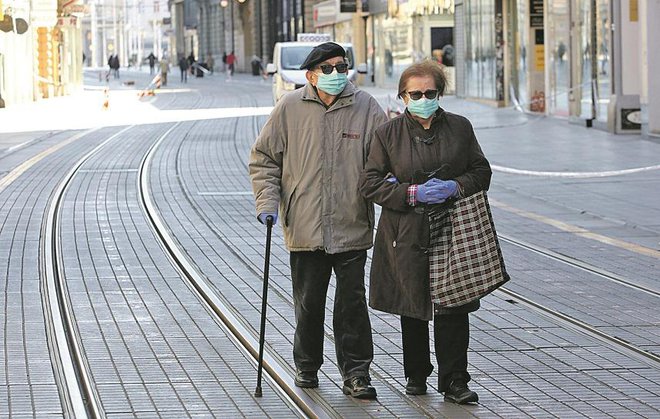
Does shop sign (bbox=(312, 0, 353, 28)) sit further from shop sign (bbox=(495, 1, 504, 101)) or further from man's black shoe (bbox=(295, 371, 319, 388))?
man's black shoe (bbox=(295, 371, 319, 388))

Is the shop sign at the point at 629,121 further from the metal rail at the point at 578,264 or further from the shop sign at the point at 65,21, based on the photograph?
the shop sign at the point at 65,21

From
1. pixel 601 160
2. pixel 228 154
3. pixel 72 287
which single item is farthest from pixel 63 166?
pixel 72 287

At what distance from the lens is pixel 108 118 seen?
133 ft

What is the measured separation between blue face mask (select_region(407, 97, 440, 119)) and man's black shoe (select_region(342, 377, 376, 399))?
4.50ft

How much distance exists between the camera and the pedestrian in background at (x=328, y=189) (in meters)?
7.66

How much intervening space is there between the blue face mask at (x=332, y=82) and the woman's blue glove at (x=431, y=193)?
727mm

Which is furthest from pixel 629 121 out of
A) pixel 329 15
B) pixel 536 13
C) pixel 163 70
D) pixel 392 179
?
pixel 163 70

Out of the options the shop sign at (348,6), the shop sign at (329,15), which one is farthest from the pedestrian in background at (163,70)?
the shop sign at (348,6)

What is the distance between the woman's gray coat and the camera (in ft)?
24.0

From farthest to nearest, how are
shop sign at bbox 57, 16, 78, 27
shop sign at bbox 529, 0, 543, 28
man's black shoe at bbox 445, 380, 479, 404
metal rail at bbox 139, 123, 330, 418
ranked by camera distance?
shop sign at bbox 57, 16, 78, 27
shop sign at bbox 529, 0, 543, 28
metal rail at bbox 139, 123, 330, 418
man's black shoe at bbox 445, 380, 479, 404

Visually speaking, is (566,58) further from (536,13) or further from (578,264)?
(578,264)

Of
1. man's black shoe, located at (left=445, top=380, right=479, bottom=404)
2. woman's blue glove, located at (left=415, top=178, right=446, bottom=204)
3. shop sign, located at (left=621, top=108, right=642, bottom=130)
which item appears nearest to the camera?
woman's blue glove, located at (left=415, top=178, right=446, bottom=204)

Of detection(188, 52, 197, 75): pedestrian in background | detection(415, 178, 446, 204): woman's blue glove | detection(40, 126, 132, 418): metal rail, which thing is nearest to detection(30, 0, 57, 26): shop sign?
detection(40, 126, 132, 418): metal rail

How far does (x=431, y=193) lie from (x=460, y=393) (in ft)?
3.29
